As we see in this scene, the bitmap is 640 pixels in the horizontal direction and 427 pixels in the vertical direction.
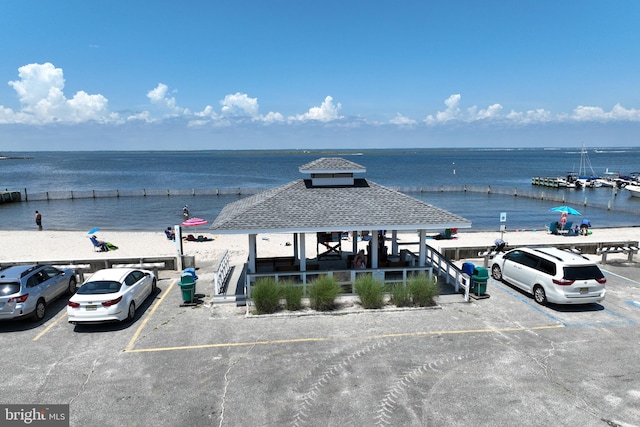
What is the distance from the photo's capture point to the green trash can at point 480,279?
13914 millimetres

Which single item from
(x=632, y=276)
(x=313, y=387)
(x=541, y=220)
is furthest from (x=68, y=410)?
(x=541, y=220)

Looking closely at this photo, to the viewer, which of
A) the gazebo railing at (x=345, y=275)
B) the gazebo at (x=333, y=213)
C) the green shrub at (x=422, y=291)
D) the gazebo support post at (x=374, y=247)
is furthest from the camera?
the gazebo support post at (x=374, y=247)

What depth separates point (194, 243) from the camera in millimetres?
25891

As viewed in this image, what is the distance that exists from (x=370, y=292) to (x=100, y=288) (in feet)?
26.4

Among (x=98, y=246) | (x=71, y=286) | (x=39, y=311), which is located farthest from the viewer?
(x=98, y=246)

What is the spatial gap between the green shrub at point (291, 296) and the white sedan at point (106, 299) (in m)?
4.54

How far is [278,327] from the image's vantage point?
38.1 feet

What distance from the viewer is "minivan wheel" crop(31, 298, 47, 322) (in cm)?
1205

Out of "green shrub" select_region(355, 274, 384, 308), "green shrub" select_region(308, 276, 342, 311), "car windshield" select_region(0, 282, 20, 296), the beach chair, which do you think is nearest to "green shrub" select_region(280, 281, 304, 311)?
"green shrub" select_region(308, 276, 342, 311)

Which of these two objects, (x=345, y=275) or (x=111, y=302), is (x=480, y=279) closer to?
(x=345, y=275)

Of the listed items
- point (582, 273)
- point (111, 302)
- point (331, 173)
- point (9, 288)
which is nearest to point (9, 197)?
point (9, 288)

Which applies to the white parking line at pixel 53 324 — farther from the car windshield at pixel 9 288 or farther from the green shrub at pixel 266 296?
the green shrub at pixel 266 296

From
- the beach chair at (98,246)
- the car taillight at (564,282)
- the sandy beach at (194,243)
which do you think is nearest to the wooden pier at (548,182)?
the sandy beach at (194,243)

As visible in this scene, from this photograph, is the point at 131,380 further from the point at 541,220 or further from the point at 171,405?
the point at 541,220
